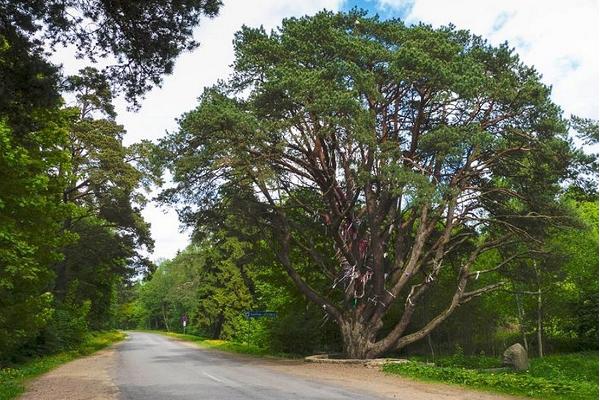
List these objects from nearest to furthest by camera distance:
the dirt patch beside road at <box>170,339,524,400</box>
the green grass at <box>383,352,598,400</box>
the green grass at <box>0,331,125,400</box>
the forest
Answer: the green grass at <box>383,352,598,400</box> → the dirt patch beside road at <box>170,339,524,400</box> → the green grass at <box>0,331,125,400</box> → the forest

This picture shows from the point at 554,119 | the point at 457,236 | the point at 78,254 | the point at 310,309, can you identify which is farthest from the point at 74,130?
the point at 554,119

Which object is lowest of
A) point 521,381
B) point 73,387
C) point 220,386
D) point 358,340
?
point 73,387

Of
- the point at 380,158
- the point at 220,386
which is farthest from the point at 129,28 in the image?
the point at 380,158

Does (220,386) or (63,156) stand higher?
(63,156)

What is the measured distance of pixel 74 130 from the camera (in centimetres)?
2838

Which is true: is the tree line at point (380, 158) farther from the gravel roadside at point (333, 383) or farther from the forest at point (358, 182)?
the gravel roadside at point (333, 383)

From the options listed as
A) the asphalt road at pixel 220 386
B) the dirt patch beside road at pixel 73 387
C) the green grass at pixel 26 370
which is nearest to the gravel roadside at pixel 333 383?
the dirt patch beside road at pixel 73 387

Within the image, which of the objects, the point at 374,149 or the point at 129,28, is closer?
the point at 129,28

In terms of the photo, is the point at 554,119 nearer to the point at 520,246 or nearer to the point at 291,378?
the point at 520,246

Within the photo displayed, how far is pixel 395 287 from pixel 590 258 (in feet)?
48.2

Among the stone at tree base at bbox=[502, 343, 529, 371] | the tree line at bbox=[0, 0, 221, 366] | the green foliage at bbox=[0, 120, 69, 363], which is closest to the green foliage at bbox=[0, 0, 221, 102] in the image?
the tree line at bbox=[0, 0, 221, 366]

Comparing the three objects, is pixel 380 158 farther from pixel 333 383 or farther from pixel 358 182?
pixel 333 383

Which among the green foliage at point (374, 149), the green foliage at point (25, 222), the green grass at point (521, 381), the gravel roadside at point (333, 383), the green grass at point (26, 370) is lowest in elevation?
the green grass at point (26, 370)

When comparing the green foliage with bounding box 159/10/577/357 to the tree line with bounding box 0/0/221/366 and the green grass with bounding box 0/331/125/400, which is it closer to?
the tree line with bounding box 0/0/221/366
